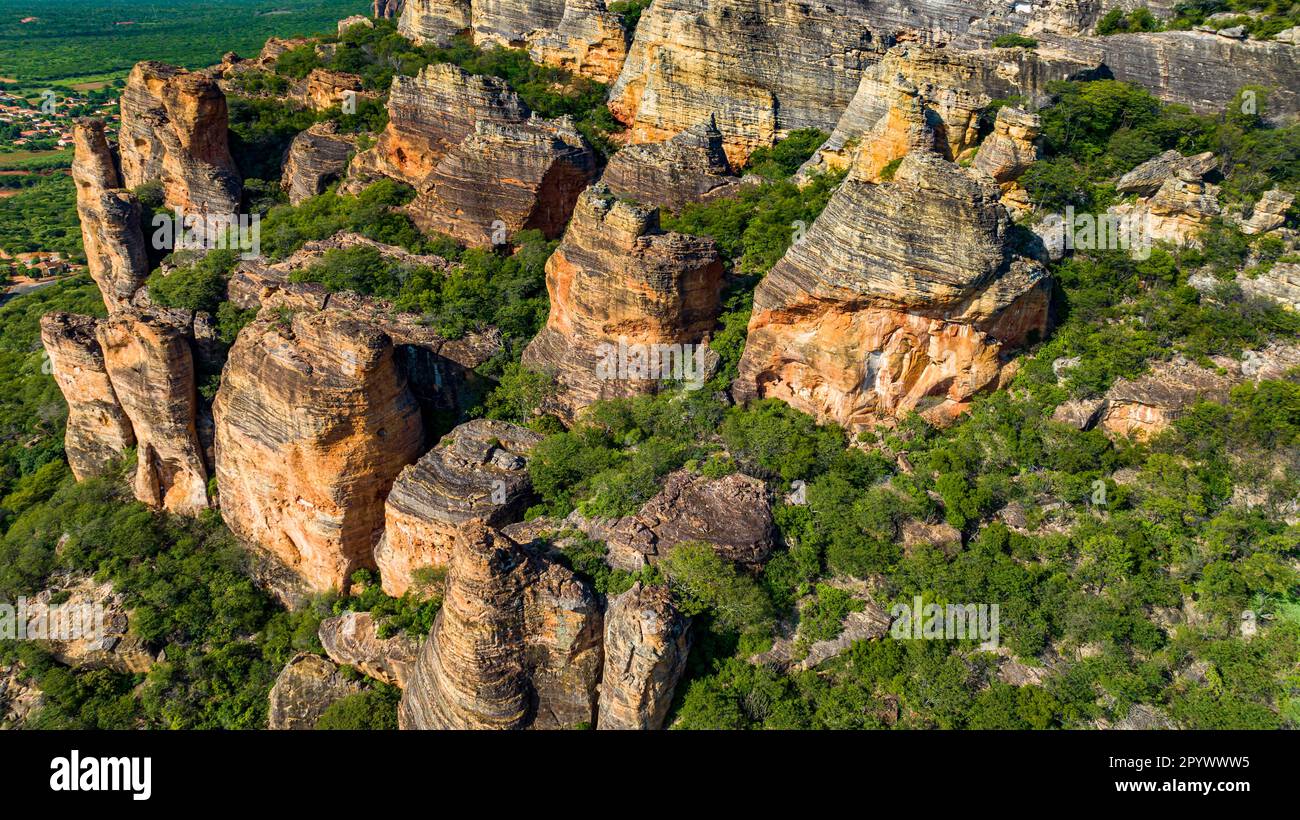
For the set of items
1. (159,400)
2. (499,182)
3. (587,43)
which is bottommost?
(159,400)

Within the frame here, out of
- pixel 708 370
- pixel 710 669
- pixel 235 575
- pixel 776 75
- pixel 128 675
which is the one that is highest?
pixel 776 75

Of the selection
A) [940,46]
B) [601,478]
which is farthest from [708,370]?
[940,46]

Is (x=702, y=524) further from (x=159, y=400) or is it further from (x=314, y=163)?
(x=314, y=163)

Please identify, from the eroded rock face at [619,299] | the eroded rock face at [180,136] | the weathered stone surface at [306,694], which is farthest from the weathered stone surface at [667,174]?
the weathered stone surface at [306,694]

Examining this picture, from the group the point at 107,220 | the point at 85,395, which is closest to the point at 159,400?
the point at 85,395

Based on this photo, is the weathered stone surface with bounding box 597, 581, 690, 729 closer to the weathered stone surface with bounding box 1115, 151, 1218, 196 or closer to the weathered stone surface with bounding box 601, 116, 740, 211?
the weathered stone surface with bounding box 601, 116, 740, 211

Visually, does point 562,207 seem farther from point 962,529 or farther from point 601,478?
point 962,529
